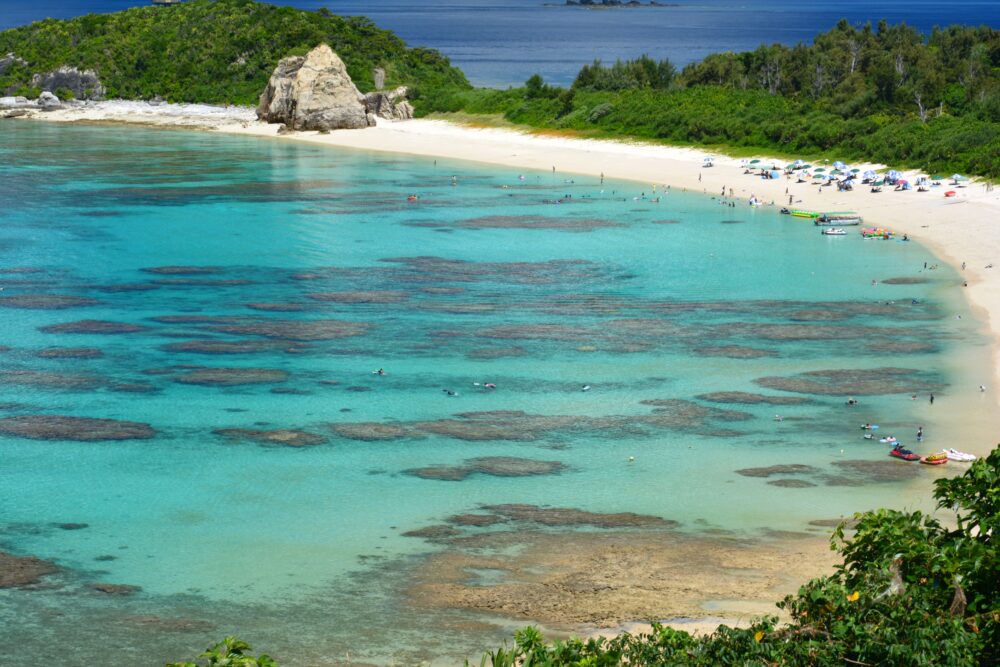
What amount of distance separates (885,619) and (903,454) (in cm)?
1399

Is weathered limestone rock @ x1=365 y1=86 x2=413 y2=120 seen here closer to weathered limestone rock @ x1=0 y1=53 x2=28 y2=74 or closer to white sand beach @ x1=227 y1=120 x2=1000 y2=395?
white sand beach @ x1=227 y1=120 x2=1000 y2=395

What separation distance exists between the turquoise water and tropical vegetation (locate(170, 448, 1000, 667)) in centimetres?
528

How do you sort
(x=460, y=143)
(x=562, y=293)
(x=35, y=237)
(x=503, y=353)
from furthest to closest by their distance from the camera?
(x=460, y=143)
(x=35, y=237)
(x=562, y=293)
(x=503, y=353)

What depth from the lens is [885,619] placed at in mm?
14547

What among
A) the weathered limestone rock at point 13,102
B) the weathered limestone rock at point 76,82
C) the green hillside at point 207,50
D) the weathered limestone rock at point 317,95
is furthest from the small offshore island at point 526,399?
the weathered limestone rock at point 76,82

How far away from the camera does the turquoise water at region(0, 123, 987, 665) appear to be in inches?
892

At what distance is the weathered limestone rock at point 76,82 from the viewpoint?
116688 millimetres

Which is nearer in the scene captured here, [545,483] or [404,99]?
[545,483]

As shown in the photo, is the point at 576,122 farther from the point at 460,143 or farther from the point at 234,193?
the point at 234,193

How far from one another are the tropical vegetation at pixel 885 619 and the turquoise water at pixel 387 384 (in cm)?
528

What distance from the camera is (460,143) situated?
292ft

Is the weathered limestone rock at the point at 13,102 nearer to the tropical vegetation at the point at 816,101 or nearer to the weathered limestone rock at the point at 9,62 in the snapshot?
the weathered limestone rock at the point at 9,62

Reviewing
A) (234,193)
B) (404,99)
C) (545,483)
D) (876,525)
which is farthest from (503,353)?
(404,99)

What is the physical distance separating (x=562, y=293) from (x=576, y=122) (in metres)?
46.0
